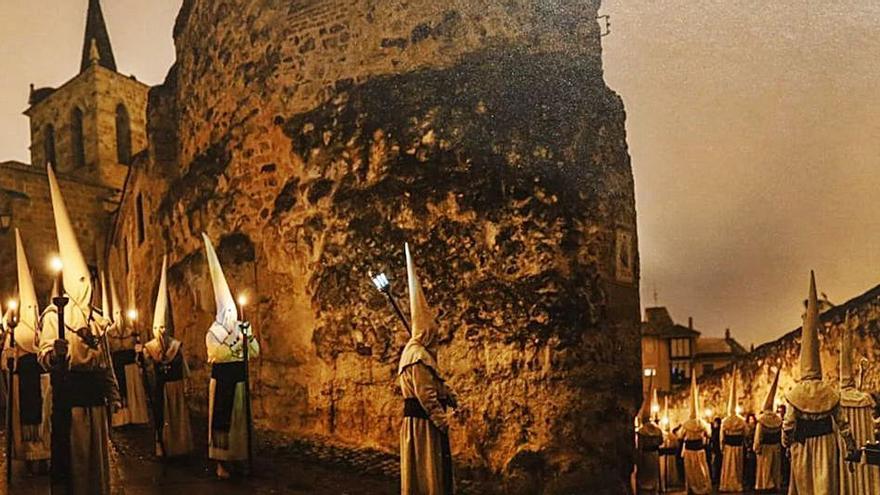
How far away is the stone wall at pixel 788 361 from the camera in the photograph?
1212 centimetres

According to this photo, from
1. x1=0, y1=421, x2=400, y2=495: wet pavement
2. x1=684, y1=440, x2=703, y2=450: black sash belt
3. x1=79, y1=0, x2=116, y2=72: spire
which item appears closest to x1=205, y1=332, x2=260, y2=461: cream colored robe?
x1=0, y1=421, x2=400, y2=495: wet pavement

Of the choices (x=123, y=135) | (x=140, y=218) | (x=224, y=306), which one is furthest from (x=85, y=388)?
(x=123, y=135)

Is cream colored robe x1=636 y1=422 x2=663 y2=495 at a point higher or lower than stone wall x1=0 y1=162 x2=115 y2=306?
lower

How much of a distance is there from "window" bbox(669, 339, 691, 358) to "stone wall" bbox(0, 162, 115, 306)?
21.8 metres

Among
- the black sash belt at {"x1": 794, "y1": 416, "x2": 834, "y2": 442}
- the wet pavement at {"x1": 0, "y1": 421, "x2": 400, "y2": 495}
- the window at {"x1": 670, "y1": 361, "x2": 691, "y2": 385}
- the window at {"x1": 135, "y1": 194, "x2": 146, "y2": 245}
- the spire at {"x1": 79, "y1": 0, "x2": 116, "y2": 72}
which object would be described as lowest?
the window at {"x1": 670, "y1": 361, "x2": 691, "y2": 385}

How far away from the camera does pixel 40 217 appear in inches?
867

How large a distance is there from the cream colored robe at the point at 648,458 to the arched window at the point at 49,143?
26.6m

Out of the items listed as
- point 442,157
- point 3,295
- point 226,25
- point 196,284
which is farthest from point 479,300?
point 3,295

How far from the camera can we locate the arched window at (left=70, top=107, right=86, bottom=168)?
96.6ft

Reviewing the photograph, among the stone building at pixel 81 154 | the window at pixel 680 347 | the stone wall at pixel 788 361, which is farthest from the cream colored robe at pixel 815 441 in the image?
the window at pixel 680 347

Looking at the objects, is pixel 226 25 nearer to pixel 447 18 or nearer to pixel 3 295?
pixel 447 18

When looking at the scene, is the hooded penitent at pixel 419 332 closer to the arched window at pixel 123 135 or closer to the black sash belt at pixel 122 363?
the black sash belt at pixel 122 363

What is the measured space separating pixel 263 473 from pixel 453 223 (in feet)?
11.3

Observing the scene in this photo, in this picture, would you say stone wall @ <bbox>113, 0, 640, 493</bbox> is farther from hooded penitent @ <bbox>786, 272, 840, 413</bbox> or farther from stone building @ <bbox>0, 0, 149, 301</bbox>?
stone building @ <bbox>0, 0, 149, 301</bbox>
